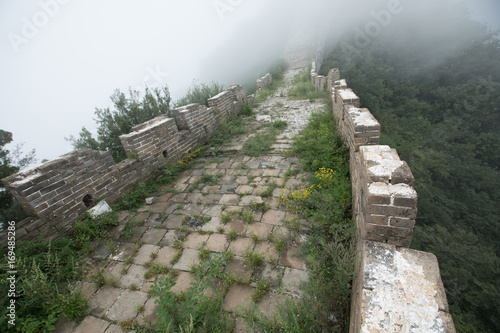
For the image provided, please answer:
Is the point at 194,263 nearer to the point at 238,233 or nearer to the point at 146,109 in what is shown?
the point at 238,233

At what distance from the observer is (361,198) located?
7.47 feet

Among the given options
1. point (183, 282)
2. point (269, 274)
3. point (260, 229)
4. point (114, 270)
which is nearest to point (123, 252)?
point (114, 270)

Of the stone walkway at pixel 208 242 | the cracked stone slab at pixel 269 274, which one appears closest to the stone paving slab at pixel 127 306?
the stone walkway at pixel 208 242

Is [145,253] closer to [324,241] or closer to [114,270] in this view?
[114,270]

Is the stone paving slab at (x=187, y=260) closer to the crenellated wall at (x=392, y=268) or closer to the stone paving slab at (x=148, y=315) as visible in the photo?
the stone paving slab at (x=148, y=315)

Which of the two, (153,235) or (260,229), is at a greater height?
(153,235)

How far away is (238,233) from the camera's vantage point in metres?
2.89

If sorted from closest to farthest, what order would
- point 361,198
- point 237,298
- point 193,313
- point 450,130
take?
point 193,313
point 237,298
point 361,198
point 450,130

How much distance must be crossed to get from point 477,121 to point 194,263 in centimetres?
1736

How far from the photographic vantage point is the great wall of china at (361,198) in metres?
1.43

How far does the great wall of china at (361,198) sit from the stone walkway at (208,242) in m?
0.68

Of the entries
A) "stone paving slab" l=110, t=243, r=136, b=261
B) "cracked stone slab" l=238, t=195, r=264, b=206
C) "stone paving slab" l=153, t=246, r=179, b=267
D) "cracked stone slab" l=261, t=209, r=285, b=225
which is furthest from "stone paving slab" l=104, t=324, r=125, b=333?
"cracked stone slab" l=238, t=195, r=264, b=206

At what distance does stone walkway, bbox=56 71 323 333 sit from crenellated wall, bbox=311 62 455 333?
73 centimetres

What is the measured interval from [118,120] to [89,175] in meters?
2.69
